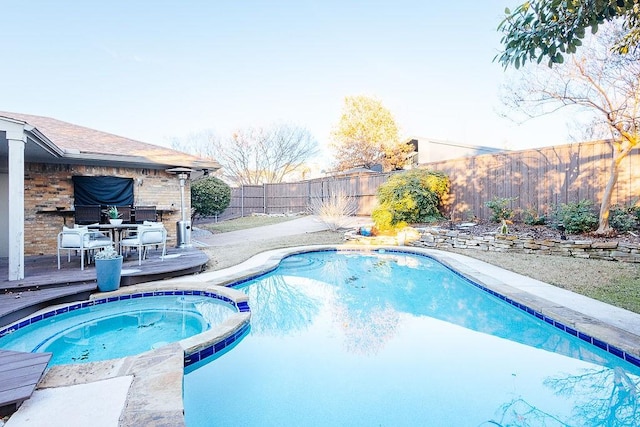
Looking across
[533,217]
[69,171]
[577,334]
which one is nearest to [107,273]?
[69,171]

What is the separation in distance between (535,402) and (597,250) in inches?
209

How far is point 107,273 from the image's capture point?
463 cm

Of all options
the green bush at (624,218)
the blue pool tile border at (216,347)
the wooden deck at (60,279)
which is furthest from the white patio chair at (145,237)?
the green bush at (624,218)

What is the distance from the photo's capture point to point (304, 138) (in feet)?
84.0

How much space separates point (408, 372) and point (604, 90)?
23.8ft

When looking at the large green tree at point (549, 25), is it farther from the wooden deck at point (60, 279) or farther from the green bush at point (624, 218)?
the wooden deck at point (60, 279)

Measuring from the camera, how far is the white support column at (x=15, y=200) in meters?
4.52

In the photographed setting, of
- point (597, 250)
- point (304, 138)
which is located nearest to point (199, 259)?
point (597, 250)

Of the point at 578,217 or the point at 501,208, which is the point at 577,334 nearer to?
the point at 578,217

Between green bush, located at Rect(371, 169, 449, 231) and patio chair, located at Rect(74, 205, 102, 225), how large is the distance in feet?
25.6

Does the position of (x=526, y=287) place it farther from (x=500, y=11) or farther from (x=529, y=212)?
(x=500, y=11)

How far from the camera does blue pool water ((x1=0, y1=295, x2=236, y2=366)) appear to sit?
323 centimetres

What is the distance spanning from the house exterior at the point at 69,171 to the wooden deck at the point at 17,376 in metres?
4.12

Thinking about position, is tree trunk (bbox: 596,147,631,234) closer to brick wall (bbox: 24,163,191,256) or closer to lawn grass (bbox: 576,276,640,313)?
lawn grass (bbox: 576,276,640,313)
